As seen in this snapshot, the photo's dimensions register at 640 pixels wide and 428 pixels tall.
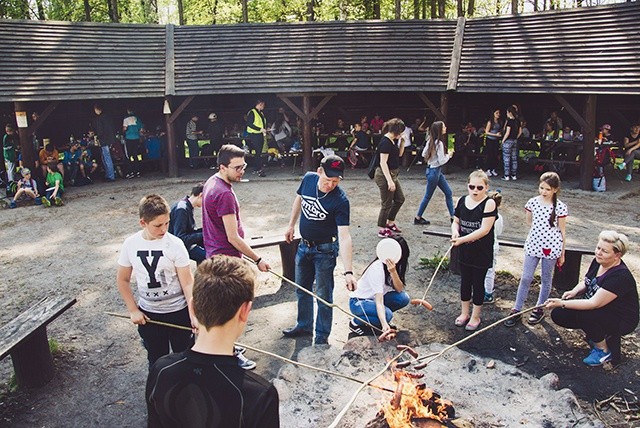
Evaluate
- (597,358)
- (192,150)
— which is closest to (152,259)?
(597,358)

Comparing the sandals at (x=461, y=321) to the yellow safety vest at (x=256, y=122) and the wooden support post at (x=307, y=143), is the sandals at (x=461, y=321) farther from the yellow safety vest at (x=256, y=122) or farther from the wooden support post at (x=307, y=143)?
the yellow safety vest at (x=256, y=122)

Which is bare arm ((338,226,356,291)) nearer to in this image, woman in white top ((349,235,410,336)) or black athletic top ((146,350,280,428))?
woman in white top ((349,235,410,336))

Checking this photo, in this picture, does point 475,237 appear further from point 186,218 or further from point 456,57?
point 456,57

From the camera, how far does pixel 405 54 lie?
14828 millimetres

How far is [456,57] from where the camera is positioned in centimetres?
1434

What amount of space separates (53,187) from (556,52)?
38.8ft

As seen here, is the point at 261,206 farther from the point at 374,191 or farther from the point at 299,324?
the point at 299,324

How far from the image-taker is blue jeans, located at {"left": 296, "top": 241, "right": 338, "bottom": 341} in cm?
552

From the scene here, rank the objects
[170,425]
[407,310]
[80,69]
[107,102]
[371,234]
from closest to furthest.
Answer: [170,425] → [407,310] → [371,234] → [80,69] → [107,102]

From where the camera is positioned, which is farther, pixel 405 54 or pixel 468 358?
pixel 405 54

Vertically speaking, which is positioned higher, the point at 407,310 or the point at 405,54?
the point at 405,54

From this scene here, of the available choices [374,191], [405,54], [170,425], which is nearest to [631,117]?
[405,54]

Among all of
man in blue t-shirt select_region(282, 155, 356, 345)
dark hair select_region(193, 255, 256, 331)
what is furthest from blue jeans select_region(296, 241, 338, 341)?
dark hair select_region(193, 255, 256, 331)

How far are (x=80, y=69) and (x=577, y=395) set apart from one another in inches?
522
